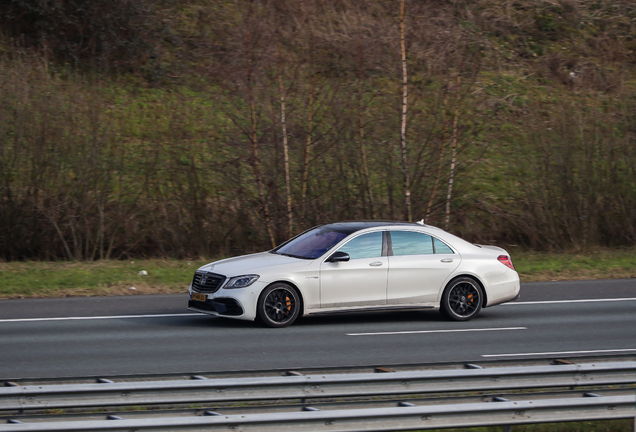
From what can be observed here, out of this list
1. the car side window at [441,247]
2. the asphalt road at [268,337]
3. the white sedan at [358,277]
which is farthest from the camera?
the car side window at [441,247]

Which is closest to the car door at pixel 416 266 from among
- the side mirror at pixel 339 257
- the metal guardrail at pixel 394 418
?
the side mirror at pixel 339 257

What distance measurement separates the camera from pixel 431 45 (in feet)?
94.0

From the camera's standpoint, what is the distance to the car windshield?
454 inches

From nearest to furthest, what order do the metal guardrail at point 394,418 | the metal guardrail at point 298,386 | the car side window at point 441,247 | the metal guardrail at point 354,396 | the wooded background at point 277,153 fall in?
the metal guardrail at point 394,418 < the metal guardrail at point 354,396 < the metal guardrail at point 298,386 < the car side window at point 441,247 < the wooded background at point 277,153

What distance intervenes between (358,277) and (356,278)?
0.04 meters

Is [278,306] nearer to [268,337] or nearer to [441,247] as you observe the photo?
[268,337]

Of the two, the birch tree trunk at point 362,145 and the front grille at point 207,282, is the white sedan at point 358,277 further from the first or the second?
the birch tree trunk at point 362,145

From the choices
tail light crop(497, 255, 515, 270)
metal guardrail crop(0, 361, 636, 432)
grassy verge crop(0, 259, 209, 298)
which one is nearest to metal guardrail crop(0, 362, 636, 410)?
metal guardrail crop(0, 361, 636, 432)

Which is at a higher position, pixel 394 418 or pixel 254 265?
pixel 254 265

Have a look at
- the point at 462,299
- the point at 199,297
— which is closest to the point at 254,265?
the point at 199,297

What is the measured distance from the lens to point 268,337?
10.3m

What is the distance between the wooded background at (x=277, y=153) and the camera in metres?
19.2

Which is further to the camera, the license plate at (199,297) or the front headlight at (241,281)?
the license plate at (199,297)

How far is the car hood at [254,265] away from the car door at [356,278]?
1.42ft
